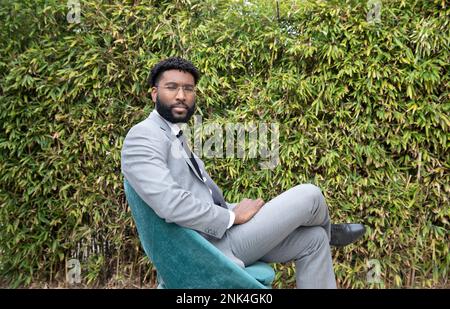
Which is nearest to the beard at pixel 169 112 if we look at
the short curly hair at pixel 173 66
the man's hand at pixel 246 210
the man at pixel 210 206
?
the man at pixel 210 206

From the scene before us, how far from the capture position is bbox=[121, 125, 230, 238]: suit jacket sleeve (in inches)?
72.6

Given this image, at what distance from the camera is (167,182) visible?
1.86 metres

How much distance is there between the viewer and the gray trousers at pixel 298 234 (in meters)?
2.01

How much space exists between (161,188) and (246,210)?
0.44m

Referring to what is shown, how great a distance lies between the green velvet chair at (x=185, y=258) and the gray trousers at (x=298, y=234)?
14cm

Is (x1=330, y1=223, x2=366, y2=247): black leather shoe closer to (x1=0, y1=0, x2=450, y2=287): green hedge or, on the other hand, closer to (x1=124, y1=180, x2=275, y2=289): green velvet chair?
(x1=124, y1=180, x2=275, y2=289): green velvet chair

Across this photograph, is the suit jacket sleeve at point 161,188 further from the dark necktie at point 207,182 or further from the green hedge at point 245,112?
the green hedge at point 245,112

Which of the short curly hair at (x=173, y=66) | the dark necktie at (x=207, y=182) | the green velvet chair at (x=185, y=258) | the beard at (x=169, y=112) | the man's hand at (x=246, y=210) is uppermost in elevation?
the short curly hair at (x=173, y=66)

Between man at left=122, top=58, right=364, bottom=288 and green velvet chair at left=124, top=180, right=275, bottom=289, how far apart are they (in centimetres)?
7

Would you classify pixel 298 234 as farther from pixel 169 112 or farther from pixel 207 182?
pixel 169 112

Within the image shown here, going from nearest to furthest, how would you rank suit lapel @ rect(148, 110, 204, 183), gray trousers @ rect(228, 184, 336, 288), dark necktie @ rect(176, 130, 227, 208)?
1. gray trousers @ rect(228, 184, 336, 288)
2. suit lapel @ rect(148, 110, 204, 183)
3. dark necktie @ rect(176, 130, 227, 208)

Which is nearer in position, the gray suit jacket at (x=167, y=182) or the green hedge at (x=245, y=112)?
the gray suit jacket at (x=167, y=182)

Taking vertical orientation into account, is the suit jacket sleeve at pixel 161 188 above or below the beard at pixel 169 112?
below

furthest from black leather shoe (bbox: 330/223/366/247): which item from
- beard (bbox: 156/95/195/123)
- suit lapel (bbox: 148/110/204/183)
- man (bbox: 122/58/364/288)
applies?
beard (bbox: 156/95/195/123)
